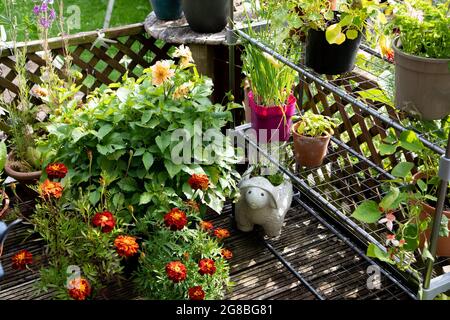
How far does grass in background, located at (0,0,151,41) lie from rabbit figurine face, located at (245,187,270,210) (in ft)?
8.44

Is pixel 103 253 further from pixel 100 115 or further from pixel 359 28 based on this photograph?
pixel 359 28

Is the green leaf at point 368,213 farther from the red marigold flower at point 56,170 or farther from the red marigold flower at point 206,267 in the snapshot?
the red marigold flower at point 56,170

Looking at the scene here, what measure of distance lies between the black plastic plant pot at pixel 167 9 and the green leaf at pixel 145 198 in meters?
1.15

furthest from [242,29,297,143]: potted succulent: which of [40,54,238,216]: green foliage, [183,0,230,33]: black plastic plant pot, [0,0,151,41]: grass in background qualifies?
[0,0,151,41]: grass in background

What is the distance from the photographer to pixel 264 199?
2.69 meters

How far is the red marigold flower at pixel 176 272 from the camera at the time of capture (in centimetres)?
212

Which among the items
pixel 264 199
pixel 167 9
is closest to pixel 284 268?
pixel 264 199

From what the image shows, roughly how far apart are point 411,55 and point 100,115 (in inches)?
50.5

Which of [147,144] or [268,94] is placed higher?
[268,94]

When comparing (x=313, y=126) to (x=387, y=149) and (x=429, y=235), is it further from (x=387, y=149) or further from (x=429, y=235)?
(x=429, y=235)

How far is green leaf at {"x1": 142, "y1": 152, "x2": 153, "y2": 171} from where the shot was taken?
2.48 metres

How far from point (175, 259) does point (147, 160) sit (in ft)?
1.40

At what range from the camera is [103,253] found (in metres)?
2.28
